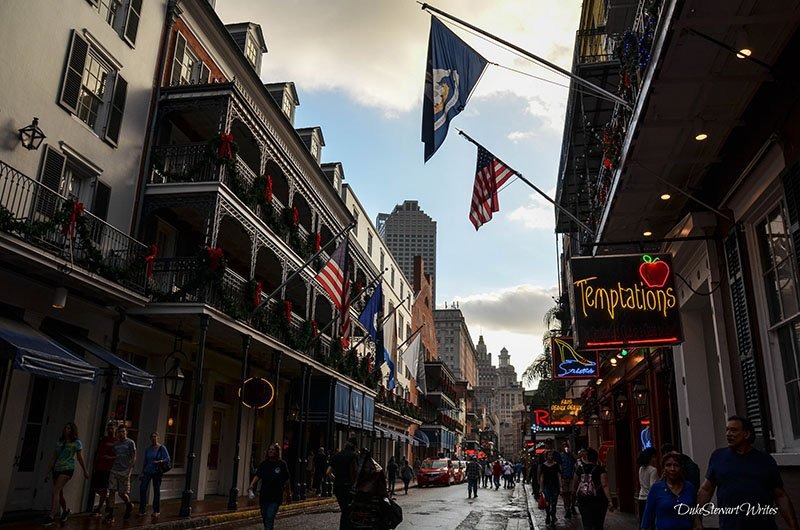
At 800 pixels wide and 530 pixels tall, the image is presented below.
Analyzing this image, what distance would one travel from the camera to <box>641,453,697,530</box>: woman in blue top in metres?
5.31

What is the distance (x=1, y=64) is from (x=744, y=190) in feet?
43.3

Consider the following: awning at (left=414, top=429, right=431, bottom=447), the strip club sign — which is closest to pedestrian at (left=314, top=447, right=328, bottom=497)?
the strip club sign

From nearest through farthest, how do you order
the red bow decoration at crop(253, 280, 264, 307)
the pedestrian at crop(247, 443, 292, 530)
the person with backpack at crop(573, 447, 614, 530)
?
the person with backpack at crop(573, 447, 614, 530), the pedestrian at crop(247, 443, 292, 530), the red bow decoration at crop(253, 280, 264, 307)

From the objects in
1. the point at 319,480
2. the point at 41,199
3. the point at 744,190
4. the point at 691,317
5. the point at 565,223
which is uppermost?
the point at 565,223

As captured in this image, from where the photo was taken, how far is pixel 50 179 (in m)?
13.3

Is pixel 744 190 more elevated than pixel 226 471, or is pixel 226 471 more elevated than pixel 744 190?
pixel 744 190

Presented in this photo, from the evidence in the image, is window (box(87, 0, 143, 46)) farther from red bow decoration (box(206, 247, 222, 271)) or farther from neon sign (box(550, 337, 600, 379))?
neon sign (box(550, 337, 600, 379))

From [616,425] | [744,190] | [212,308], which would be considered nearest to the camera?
[744,190]

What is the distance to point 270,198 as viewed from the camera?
20.2m

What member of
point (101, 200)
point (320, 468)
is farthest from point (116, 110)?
point (320, 468)

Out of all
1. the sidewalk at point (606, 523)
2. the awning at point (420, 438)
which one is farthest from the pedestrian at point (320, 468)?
the awning at point (420, 438)

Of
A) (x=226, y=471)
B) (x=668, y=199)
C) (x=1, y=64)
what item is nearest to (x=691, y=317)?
(x=668, y=199)

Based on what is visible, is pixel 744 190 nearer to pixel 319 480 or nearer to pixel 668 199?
pixel 668 199

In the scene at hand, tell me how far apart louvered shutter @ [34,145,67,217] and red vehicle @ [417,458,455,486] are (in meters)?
29.8
